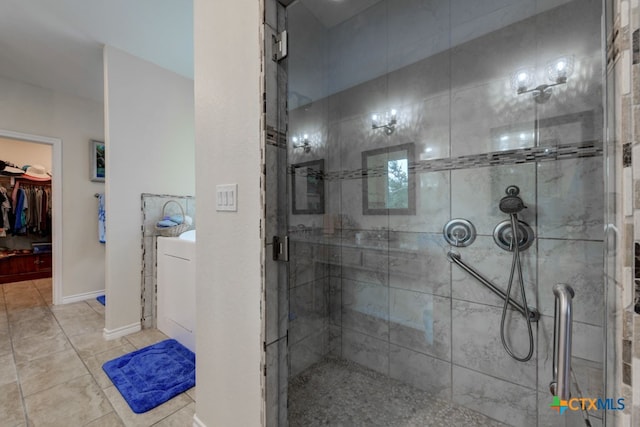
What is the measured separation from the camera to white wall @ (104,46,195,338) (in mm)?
2424

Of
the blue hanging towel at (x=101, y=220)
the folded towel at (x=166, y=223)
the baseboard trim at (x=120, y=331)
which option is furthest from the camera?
the blue hanging towel at (x=101, y=220)

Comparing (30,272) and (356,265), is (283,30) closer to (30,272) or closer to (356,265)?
(356,265)

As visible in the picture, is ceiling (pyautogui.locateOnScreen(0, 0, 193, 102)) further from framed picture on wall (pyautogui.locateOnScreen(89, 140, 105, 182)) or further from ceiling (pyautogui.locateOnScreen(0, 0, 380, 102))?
framed picture on wall (pyautogui.locateOnScreen(89, 140, 105, 182))

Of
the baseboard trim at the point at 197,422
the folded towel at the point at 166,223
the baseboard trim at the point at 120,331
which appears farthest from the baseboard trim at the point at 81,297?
the baseboard trim at the point at 197,422

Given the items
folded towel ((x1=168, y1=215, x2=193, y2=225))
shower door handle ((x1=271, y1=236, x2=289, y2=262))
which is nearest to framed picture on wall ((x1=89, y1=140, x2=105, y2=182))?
folded towel ((x1=168, y1=215, x2=193, y2=225))

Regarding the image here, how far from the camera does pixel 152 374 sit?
1.86 m

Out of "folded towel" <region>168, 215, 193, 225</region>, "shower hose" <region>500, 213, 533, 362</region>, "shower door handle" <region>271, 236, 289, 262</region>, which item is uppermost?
"folded towel" <region>168, 215, 193, 225</region>

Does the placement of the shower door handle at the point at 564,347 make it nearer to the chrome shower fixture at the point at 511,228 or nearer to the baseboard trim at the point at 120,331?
the chrome shower fixture at the point at 511,228

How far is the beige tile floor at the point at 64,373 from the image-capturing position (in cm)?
149

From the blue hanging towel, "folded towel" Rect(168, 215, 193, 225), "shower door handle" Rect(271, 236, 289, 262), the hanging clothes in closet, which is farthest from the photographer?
the hanging clothes in closet

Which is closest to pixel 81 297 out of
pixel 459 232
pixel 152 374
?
pixel 152 374

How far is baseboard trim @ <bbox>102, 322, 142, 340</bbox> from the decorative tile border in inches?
97.0

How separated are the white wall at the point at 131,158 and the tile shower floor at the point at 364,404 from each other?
6.83 feet

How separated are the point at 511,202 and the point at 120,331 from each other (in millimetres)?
3328
